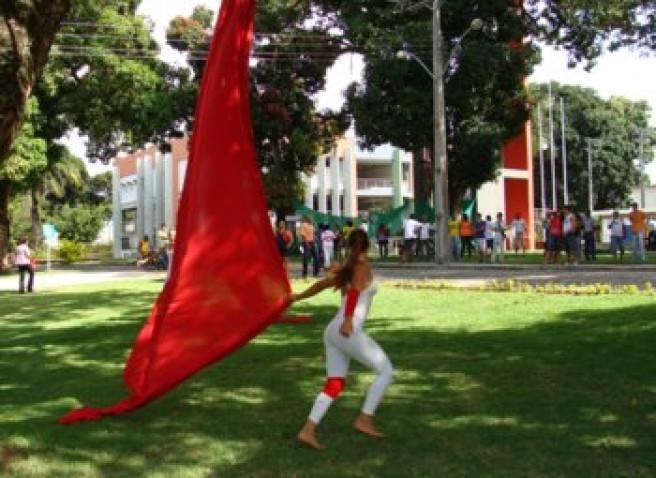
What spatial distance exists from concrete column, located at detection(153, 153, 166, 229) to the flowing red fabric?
59.9 meters

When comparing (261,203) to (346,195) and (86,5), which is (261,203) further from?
(346,195)

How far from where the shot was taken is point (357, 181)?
216ft

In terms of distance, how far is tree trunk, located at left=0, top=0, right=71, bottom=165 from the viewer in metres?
5.42

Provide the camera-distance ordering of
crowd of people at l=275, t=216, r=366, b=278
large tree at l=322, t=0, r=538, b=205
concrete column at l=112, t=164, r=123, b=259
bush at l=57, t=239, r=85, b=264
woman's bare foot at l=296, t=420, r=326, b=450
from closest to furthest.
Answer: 1. woman's bare foot at l=296, t=420, r=326, b=450
2. crowd of people at l=275, t=216, r=366, b=278
3. large tree at l=322, t=0, r=538, b=205
4. bush at l=57, t=239, r=85, b=264
5. concrete column at l=112, t=164, r=123, b=259

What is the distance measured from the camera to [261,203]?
7.67 metres

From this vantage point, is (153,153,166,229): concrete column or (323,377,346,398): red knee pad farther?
(153,153,166,229): concrete column

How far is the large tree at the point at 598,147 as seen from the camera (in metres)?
67.3

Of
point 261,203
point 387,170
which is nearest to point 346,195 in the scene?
point 387,170

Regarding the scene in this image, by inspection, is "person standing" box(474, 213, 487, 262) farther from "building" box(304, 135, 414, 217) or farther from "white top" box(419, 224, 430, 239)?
"building" box(304, 135, 414, 217)

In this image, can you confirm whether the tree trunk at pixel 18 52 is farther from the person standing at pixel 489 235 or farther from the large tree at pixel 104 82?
the large tree at pixel 104 82

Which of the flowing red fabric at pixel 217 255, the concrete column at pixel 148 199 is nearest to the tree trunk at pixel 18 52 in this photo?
the flowing red fabric at pixel 217 255

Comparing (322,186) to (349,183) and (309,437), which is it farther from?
(309,437)

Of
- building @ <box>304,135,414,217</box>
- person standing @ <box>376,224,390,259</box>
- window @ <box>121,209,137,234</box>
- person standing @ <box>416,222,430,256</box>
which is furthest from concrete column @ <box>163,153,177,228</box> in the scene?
person standing @ <box>416,222,430,256</box>

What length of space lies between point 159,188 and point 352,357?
62706 mm
